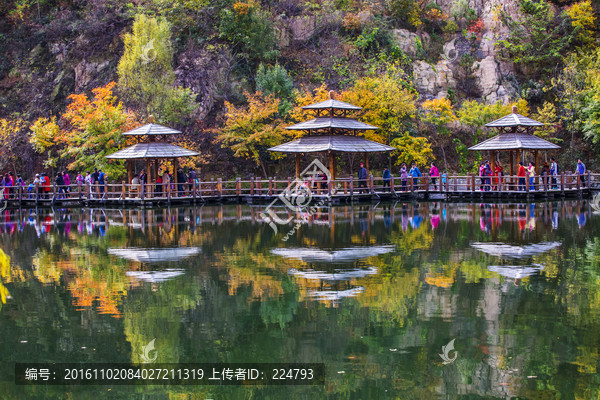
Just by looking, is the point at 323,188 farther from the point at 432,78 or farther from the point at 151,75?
the point at 432,78

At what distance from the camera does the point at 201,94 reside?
139ft

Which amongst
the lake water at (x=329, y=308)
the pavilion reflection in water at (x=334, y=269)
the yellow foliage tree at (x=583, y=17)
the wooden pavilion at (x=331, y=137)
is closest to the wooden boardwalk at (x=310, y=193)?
the wooden pavilion at (x=331, y=137)

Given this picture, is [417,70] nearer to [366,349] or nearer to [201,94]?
[201,94]

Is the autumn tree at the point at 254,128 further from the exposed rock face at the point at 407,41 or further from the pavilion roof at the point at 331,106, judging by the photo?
the exposed rock face at the point at 407,41

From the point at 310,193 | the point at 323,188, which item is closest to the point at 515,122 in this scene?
the point at 323,188

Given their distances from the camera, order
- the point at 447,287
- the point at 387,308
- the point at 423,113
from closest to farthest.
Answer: the point at 387,308 < the point at 447,287 < the point at 423,113

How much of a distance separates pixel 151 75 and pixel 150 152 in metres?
8.97

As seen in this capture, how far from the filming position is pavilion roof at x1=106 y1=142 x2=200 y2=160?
30.7m

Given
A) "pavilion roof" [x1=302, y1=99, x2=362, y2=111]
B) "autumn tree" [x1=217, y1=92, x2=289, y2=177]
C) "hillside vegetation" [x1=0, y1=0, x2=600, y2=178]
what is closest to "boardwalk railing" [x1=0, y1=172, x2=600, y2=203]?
"hillside vegetation" [x1=0, y1=0, x2=600, y2=178]

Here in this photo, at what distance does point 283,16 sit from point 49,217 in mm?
26100

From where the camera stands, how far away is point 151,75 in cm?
3819

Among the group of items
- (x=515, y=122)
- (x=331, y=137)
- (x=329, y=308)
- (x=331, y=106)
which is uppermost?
(x=331, y=106)

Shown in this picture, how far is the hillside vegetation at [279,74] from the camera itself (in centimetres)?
3584

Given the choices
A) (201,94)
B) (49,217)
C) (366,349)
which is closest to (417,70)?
(201,94)
